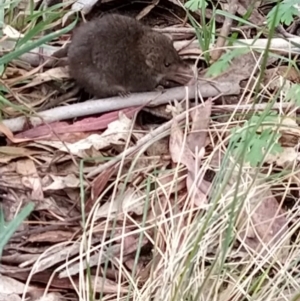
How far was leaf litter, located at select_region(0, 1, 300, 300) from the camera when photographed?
7.70 ft

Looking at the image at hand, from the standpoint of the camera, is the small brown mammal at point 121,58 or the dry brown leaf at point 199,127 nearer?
the dry brown leaf at point 199,127

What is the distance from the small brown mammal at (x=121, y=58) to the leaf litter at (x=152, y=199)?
0.39 feet

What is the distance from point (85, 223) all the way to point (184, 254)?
0.34 metres

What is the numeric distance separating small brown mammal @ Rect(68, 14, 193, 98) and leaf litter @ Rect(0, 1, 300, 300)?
0.39 ft

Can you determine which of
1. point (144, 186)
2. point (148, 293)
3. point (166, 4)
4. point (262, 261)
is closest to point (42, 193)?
point (144, 186)

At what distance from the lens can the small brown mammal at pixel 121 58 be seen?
2.78 meters

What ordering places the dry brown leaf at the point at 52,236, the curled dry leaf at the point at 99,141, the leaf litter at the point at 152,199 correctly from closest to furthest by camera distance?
the leaf litter at the point at 152,199
the dry brown leaf at the point at 52,236
the curled dry leaf at the point at 99,141

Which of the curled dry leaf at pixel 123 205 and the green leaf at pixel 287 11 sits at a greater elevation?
the green leaf at pixel 287 11

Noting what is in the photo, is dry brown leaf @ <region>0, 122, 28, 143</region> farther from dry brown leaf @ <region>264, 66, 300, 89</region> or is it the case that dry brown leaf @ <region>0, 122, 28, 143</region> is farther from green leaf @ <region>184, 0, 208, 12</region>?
dry brown leaf @ <region>264, 66, 300, 89</region>

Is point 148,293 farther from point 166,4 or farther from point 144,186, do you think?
point 166,4

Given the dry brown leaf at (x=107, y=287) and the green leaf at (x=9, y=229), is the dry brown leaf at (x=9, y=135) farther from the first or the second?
the dry brown leaf at (x=107, y=287)

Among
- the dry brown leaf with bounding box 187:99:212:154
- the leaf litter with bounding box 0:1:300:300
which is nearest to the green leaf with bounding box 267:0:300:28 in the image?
the leaf litter with bounding box 0:1:300:300

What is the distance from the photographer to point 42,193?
100 inches

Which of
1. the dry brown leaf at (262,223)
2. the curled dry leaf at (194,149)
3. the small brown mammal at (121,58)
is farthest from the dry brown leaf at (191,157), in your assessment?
the small brown mammal at (121,58)
